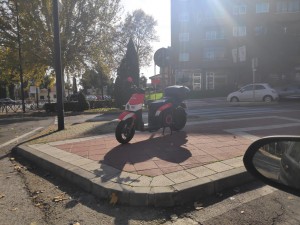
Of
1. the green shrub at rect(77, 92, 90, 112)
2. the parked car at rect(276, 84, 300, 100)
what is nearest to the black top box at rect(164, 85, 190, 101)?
the green shrub at rect(77, 92, 90, 112)

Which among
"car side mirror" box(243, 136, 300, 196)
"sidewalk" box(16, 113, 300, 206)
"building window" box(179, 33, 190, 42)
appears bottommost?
"sidewalk" box(16, 113, 300, 206)

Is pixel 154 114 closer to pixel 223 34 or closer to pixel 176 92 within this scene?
pixel 176 92

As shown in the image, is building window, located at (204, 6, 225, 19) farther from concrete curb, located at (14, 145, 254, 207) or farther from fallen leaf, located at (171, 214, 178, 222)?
fallen leaf, located at (171, 214, 178, 222)

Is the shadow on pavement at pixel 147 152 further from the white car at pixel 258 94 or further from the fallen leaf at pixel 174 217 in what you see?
the white car at pixel 258 94

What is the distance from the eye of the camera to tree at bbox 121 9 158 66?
50688 millimetres

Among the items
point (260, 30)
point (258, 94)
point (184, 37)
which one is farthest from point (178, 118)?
point (260, 30)

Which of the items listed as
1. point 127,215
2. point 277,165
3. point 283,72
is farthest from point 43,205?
point 283,72

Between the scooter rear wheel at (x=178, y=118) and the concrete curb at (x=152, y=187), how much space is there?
3479 millimetres

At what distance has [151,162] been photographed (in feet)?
16.8

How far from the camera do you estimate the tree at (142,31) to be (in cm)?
5069

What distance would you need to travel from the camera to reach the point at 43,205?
12.8ft

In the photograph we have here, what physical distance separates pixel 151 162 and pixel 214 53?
4463 cm

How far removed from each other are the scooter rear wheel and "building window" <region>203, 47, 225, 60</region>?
41.0 metres

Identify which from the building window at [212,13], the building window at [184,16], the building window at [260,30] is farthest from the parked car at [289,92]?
the building window at [184,16]
